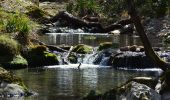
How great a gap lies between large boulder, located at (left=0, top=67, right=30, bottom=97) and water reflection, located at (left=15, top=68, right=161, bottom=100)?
0.76 meters

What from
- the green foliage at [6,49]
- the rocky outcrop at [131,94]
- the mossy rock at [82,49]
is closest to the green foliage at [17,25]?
the green foliage at [6,49]

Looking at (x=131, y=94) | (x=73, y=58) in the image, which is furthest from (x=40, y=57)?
(x=131, y=94)

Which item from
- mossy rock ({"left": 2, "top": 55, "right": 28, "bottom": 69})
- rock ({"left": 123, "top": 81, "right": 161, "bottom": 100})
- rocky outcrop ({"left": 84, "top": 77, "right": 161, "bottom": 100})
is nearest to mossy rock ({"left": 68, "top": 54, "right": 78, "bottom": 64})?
mossy rock ({"left": 2, "top": 55, "right": 28, "bottom": 69})

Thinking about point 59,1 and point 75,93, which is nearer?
point 75,93

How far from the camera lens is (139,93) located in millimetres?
20500

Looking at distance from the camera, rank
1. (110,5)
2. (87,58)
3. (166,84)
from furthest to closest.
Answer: (87,58)
(110,5)
(166,84)

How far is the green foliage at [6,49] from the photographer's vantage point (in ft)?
120

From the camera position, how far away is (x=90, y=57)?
135 ft

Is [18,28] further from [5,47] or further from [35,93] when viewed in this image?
[35,93]

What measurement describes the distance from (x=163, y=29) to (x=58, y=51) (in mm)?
21987

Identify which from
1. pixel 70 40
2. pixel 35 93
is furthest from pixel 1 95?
pixel 70 40

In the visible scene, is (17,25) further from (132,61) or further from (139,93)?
(139,93)

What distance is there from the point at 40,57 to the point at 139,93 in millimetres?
18462

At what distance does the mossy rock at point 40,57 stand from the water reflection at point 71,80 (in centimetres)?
243
